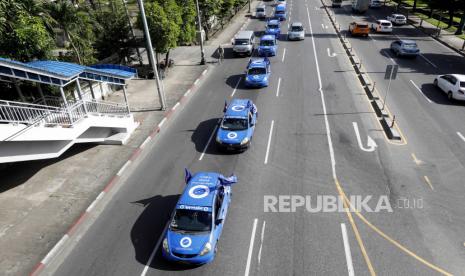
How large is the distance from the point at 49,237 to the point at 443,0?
159ft

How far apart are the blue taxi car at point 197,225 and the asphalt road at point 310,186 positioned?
0.62m

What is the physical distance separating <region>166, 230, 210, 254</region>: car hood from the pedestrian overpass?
26.6 feet

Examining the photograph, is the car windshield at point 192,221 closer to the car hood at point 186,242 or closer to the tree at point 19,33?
the car hood at point 186,242

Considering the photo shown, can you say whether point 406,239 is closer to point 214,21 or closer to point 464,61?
point 464,61

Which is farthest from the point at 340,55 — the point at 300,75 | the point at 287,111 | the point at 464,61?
the point at 287,111

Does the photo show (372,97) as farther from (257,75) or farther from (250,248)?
(250,248)

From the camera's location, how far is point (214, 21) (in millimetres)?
51344

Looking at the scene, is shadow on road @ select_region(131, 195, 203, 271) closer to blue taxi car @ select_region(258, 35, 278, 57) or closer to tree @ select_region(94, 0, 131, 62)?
tree @ select_region(94, 0, 131, 62)

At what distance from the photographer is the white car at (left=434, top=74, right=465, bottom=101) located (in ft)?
71.6

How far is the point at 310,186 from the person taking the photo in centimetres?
1493

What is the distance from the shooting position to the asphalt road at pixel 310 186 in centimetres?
1138

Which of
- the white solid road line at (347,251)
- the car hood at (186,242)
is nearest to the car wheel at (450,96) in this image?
the white solid road line at (347,251)

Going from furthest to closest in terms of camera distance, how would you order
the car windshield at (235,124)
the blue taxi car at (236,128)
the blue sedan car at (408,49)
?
the blue sedan car at (408,49) < the car windshield at (235,124) < the blue taxi car at (236,128)

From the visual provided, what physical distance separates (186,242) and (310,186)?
6.73m
